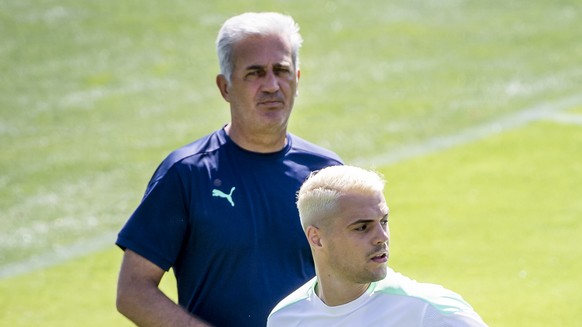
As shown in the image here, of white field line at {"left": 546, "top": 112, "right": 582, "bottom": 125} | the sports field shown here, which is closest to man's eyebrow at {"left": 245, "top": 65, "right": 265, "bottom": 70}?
the sports field

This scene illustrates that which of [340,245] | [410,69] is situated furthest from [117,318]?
[410,69]

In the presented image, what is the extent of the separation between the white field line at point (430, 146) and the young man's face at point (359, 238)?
5689 millimetres

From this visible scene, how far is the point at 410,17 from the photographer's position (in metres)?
14.0

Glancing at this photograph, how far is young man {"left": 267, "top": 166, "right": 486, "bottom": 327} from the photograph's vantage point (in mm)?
3623

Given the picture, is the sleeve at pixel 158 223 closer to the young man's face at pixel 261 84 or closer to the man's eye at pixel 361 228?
the young man's face at pixel 261 84

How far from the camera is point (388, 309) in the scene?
11.9 feet

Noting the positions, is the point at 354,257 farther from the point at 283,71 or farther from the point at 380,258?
the point at 283,71

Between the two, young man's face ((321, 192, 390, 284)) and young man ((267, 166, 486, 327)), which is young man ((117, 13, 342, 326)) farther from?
young man's face ((321, 192, 390, 284))

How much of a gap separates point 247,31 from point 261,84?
0.22m

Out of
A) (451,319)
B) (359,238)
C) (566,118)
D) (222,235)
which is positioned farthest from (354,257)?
(566,118)

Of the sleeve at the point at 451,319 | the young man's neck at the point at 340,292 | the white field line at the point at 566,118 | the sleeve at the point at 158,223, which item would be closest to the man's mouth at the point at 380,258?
the young man's neck at the point at 340,292

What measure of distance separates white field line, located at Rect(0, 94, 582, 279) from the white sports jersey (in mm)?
5460

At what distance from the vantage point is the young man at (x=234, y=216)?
14.8 ft

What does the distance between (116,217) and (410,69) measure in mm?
4217
